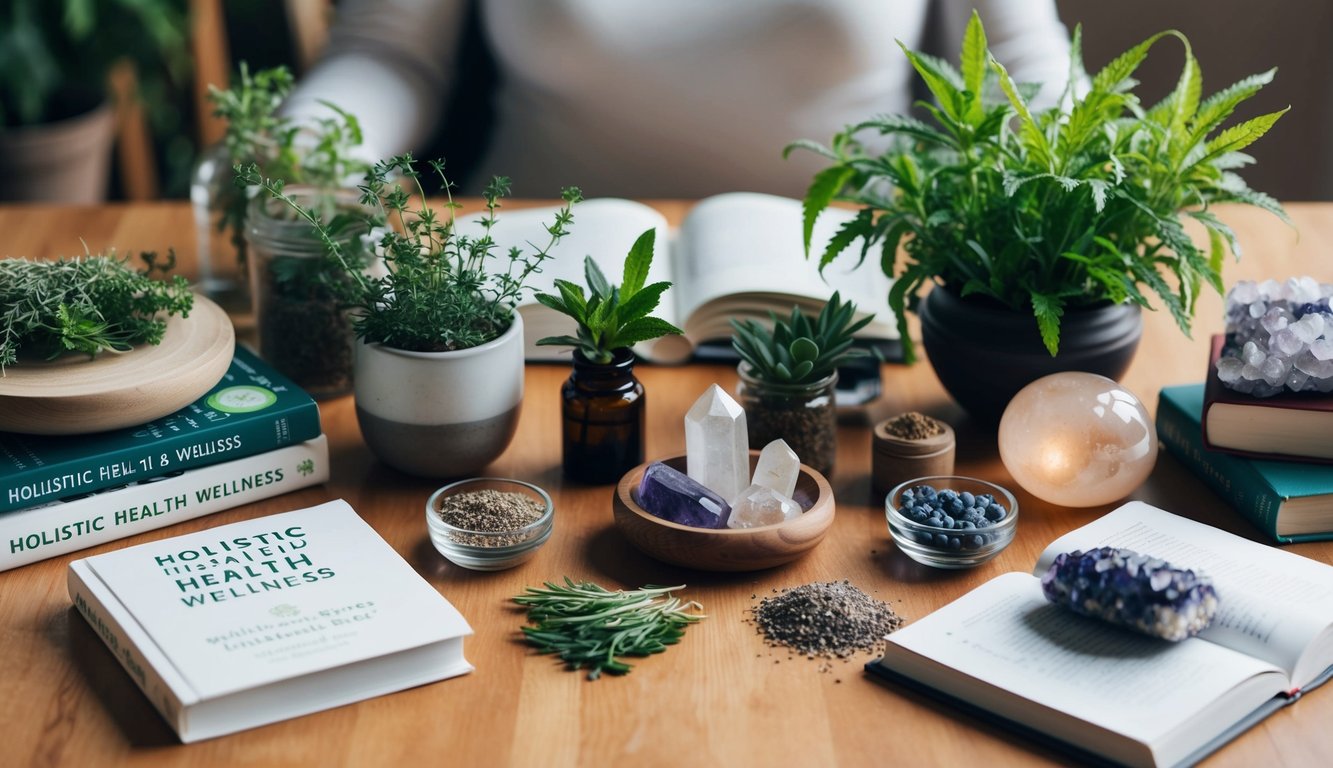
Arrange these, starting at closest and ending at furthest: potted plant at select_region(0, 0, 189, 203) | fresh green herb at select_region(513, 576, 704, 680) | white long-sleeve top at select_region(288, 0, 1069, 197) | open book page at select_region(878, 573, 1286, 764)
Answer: open book page at select_region(878, 573, 1286, 764) → fresh green herb at select_region(513, 576, 704, 680) → white long-sleeve top at select_region(288, 0, 1069, 197) → potted plant at select_region(0, 0, 189, 203)

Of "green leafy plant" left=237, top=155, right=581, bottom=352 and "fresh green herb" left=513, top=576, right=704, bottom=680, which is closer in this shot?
"fresh green herb" left=513, top=576, right=704, bottom=680

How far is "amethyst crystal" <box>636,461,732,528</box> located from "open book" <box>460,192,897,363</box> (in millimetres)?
292

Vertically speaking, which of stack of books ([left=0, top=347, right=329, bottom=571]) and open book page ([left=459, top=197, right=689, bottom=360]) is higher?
open book page ([left=459, top=197, right=689, bottom=360])

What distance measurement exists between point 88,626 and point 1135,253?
0.94 meters

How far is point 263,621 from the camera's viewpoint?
2.95ft

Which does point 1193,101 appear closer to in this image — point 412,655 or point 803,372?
point 803,372

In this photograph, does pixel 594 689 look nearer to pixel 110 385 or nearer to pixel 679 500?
pixel 679 500

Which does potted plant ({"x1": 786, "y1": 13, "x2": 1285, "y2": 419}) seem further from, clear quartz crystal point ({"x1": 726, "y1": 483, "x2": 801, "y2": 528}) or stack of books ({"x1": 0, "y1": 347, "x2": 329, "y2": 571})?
stack of books ({"x1": 0, "y1": 347, "x2": 329, "y2": 571})

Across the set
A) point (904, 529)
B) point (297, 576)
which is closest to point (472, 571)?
point (297, 576)

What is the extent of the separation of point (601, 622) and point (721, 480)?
18 cm

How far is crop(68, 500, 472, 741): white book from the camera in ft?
2.75

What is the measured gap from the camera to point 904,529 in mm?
1031

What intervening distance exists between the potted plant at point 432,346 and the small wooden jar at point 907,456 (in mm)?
333

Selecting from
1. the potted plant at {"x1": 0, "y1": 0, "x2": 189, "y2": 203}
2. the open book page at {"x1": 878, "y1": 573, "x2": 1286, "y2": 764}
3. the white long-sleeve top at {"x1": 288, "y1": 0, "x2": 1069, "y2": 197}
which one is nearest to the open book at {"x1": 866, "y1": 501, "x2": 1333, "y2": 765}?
the open book page at {"x1": 878, "y1": 573, "x2": 1286, "y2": 764}
